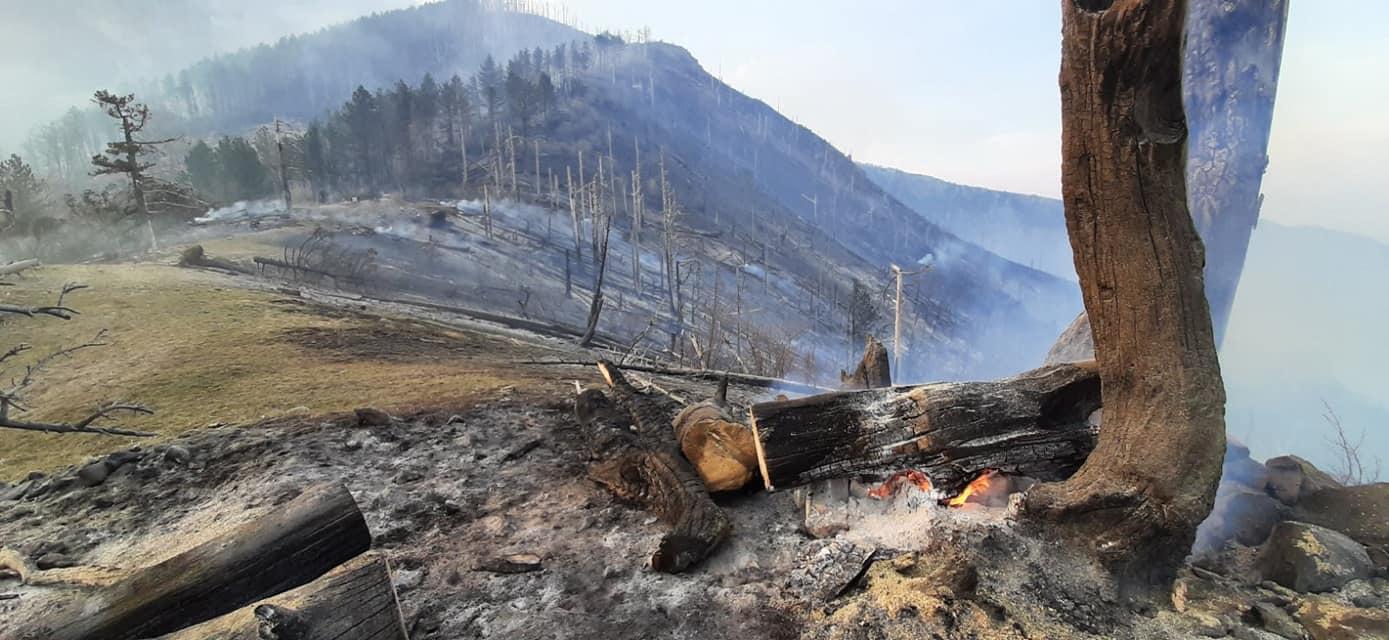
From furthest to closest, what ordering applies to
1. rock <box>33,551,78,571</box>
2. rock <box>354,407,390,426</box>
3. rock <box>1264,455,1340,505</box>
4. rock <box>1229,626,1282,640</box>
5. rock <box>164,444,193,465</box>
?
rock <box>354,407,390,426</box> → rock <box>164,444,193,465</box> → rock <box>1264,455,1340,505</box> → rock <box>33,551,78,571</box> → rock <box>1229,626,1282,640</box>

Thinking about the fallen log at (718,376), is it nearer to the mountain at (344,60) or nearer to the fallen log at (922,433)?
the fallen log at (922,433)

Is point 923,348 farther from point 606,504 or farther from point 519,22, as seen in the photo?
point 519,22

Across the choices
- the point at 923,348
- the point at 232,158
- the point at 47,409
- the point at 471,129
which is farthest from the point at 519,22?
the point at 47,409

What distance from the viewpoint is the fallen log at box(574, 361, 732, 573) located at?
360cm

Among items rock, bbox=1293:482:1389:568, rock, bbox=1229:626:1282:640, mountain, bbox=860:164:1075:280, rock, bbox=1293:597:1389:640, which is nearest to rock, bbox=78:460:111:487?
rock, bbox=1229:626:1282:640

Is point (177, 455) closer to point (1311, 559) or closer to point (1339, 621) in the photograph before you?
point (1339, 621)

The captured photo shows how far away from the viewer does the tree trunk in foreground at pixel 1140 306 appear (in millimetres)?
3154

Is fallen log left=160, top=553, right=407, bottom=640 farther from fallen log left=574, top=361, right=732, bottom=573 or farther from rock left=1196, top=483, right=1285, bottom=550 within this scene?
rock left=1196, top=483, right=1285, bottom=550

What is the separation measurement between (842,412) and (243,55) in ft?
584

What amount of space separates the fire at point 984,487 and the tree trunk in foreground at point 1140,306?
0.55 metres

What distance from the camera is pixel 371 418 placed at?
5.81 meters

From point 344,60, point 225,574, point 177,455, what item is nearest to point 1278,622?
point 225,574

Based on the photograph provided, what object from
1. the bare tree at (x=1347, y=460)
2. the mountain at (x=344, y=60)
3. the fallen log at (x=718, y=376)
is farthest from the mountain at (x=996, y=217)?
the fallen log at (x=718, y=376)

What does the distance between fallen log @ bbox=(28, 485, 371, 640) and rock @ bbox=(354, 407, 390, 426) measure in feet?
9.75
